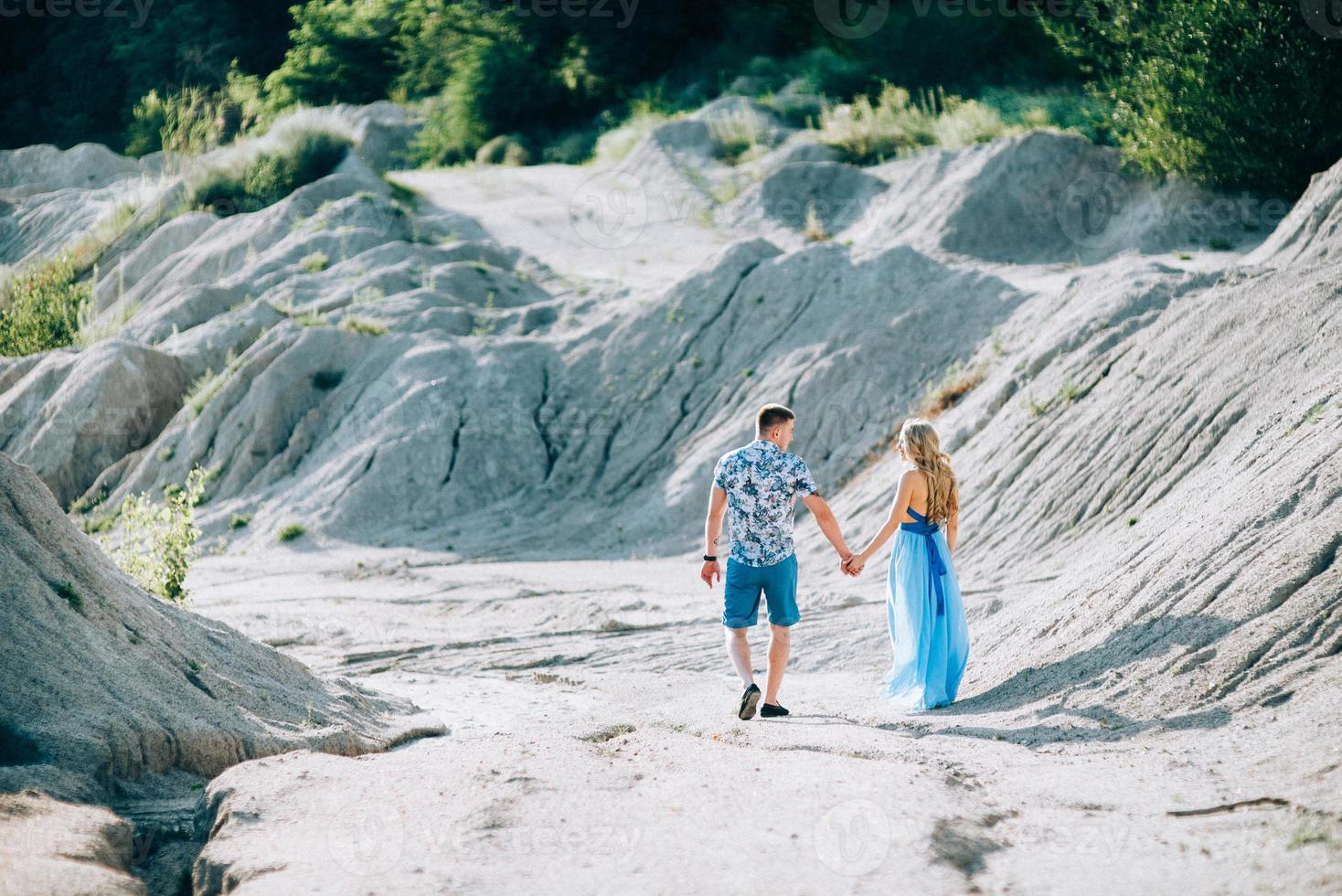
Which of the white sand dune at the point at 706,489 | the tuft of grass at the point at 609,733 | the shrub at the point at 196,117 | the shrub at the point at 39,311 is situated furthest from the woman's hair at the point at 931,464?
the shrub at the point at 196,117

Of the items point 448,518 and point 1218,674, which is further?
point 448,518

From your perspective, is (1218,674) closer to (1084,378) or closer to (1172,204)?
(1084,378)

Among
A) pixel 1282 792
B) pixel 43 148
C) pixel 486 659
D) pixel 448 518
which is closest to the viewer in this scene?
pixel 1282 792

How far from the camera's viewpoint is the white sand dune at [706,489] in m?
4.14

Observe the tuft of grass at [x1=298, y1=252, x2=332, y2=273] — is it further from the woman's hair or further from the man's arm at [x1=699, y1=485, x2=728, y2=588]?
the woman's hair

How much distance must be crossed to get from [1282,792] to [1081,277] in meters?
10.6

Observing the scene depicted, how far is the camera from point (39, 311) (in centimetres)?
2041

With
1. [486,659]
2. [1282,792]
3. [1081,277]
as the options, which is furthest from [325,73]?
[1282,792]

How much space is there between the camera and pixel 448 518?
15141 mm

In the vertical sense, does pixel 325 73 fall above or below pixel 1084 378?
above

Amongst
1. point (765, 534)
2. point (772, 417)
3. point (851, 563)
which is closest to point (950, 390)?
point (851, 563)

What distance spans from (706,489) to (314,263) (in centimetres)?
959

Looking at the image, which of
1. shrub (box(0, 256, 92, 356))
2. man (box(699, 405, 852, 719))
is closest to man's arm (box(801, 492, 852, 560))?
man (box(699, 405, 852, 719))

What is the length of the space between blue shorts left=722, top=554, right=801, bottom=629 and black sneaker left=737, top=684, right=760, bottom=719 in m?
0.36
